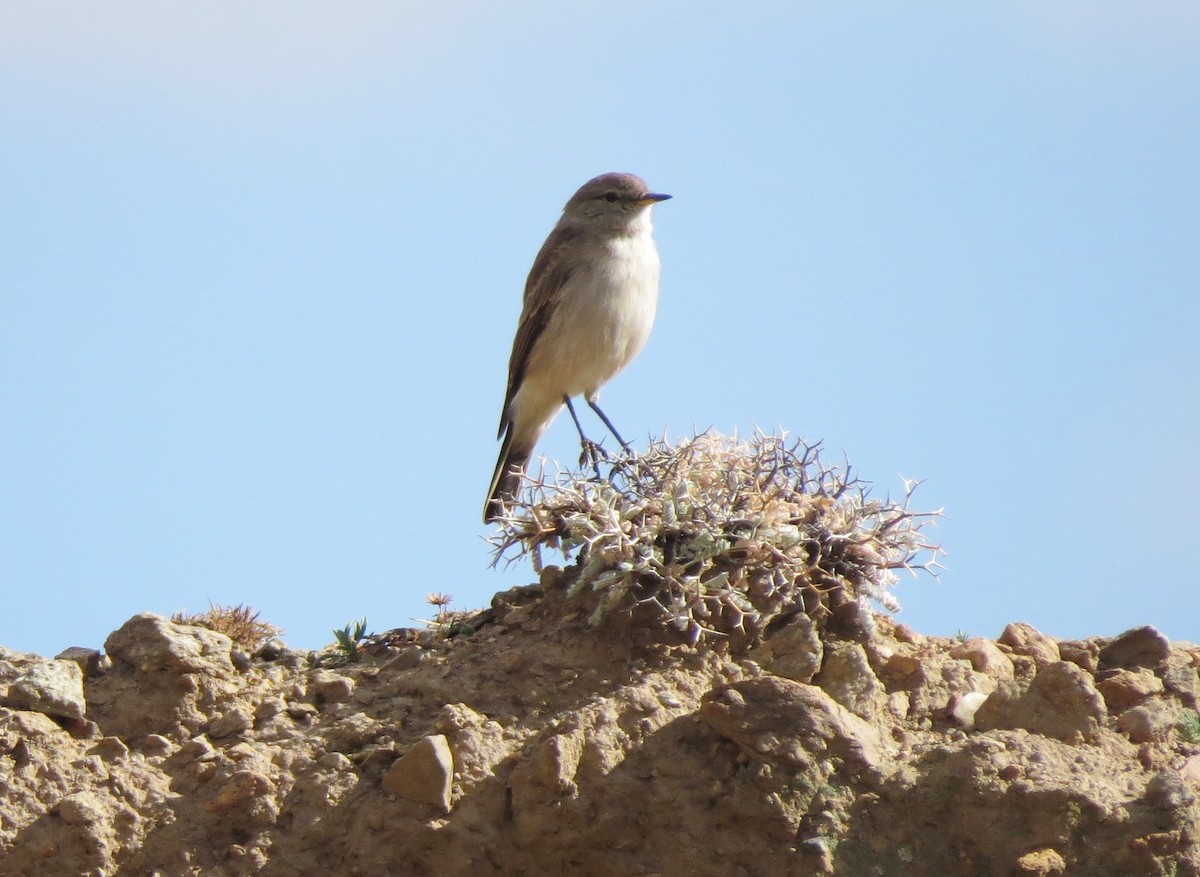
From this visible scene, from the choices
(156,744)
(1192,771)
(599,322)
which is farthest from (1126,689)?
(599,322)

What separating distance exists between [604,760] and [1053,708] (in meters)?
2.03

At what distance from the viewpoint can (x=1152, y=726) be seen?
6.07m

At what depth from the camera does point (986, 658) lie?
6.55 meters

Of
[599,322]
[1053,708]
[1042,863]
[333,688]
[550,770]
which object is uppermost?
[599,322]

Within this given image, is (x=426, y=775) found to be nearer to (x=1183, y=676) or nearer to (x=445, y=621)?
(x=445, y=621)

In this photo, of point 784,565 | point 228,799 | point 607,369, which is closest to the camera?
point 228,799

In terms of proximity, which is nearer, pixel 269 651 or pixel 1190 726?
pixel 1190 726

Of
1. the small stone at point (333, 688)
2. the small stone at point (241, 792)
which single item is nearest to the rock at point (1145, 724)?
the small stone at point (333, 688)

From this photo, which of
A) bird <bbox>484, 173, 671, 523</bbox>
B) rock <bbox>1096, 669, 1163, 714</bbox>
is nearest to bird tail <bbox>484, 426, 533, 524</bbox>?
bird <bbox>484, 173, 671, 523</bbox>

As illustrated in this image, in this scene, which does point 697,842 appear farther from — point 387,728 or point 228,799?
point 228,799

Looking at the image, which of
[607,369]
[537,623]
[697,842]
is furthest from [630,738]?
[607,369]

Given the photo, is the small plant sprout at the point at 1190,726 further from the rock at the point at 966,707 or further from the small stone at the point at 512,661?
the small stone at the point at 512,661

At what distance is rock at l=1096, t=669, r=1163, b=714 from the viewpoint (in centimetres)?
625

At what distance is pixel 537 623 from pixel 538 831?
118cm
